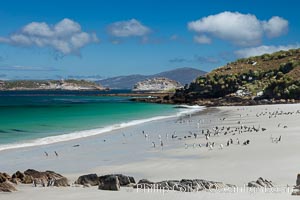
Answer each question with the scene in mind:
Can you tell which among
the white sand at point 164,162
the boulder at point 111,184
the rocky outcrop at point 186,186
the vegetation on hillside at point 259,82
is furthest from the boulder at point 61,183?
the vegetation on hillside at point 259,82

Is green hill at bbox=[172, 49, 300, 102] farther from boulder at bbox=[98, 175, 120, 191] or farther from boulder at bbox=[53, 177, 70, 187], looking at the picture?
boulder at bbox=[98, 175, 120, 191]

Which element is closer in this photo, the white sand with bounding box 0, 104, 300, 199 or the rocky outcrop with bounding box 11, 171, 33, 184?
the white sand with bounding box 0, 104, 300, 199

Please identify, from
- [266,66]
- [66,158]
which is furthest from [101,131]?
[266,66]

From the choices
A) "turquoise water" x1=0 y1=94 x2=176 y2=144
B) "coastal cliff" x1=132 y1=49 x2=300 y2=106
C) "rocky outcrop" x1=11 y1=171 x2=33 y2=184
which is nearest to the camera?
"rocky outcrop" x1=11 y1=171 x2=33 y2=184

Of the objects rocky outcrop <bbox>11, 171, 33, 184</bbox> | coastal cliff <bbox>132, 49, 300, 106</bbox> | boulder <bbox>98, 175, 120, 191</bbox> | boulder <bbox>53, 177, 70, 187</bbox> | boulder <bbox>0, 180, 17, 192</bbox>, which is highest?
coastal cliff <bbox>132, 49, 300, 106</bbox>

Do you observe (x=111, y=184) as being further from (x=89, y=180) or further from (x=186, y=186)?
(x=186, y=186)

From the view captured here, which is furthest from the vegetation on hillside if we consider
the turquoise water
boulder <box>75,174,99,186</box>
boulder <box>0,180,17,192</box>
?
boulder <box>0,180,17,192</box>

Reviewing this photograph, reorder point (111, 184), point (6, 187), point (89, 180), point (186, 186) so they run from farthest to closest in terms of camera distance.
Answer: point (89, 180) < point (6, 187) < point (111, 184) < point (186, 186)

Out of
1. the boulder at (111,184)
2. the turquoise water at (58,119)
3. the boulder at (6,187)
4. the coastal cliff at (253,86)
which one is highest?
the coastal cliff at (253,86)

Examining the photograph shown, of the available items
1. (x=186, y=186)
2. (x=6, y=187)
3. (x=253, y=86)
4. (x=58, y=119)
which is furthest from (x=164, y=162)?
(x=253, y=86)

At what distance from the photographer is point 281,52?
137625mm

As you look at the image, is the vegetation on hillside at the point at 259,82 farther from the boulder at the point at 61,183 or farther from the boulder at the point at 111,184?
the boulder at the point at 111,184

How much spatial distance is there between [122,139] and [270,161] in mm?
16503

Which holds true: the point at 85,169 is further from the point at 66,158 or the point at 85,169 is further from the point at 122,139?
the point at 122,139
